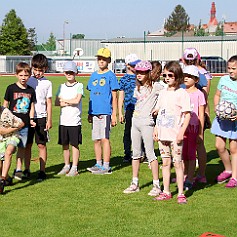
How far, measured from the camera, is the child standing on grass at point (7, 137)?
7.99m

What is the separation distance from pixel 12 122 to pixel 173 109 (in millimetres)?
2158

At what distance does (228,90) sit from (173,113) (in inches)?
47.7

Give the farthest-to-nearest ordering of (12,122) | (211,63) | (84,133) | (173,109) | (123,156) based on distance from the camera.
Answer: (211,63) < (84,133) < (123,156) < (12,122) < (173,109)

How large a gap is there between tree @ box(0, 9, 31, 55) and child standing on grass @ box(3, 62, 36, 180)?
238 feet

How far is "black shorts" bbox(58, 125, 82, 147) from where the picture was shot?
364 inches

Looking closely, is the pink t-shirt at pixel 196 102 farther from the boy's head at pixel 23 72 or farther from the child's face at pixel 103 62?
the boy's head at pixel 23 72

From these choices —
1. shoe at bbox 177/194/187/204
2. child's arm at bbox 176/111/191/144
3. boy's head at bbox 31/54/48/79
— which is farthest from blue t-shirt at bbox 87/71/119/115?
shoe at bbox 177/194/187/204

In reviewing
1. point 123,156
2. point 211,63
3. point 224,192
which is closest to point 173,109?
point 224,192

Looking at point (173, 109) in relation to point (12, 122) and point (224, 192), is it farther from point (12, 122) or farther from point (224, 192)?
point (12, 122)

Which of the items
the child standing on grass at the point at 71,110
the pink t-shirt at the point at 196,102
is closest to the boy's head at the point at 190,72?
the pink t-shirt at the point at 196,102

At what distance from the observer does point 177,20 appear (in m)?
137

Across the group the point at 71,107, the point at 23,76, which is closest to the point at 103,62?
the point at 71,107

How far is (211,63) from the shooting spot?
5381 centimetres

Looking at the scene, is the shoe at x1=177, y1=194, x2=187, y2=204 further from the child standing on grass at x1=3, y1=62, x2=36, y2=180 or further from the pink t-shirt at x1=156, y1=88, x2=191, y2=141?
the child standing on grass at x1=3, y1=62, x2=36, y2=180
